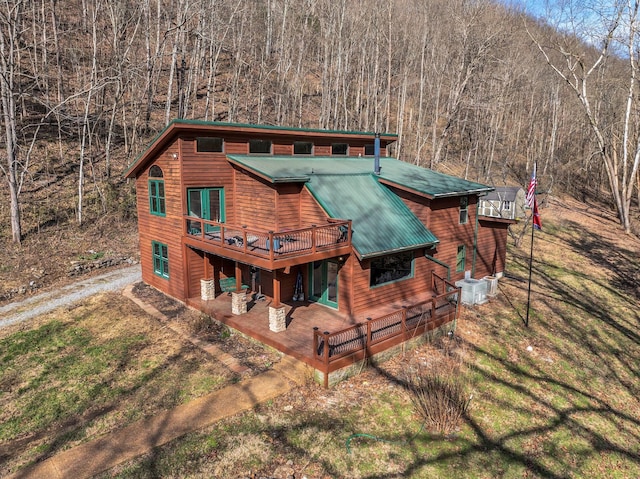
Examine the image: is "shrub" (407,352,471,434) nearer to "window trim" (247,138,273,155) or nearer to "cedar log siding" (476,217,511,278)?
"cedar log siding" (476,217,511,278)

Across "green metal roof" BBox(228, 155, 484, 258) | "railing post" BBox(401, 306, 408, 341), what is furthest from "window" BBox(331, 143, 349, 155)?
"railing post" BBox(401, 306, 408, 341)

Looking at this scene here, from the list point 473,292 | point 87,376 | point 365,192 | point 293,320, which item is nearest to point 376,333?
point 293,320

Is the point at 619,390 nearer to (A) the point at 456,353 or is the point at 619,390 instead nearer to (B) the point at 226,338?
(A) the point at 456,353

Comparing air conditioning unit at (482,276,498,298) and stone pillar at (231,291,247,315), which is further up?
stone pillar at (231,291,247,315)

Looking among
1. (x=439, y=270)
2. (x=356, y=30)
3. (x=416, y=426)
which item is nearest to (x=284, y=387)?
(x=416, y=426)

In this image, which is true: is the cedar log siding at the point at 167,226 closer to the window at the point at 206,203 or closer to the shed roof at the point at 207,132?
the shed roof at the point at 207,132

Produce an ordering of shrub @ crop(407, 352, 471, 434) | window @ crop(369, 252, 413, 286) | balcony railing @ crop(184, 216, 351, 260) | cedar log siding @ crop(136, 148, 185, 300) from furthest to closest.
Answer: cedar log siding @ crop(136, 148, 185, 300), window @ crop(369, 252, 413, 286), balcony railing @ crop(184, 216, 351, 260), shrub @ crop(407, 352, 471, 434)
